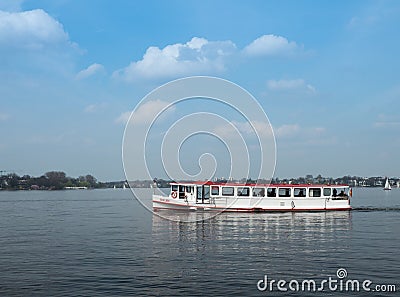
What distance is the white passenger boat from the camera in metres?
69.1

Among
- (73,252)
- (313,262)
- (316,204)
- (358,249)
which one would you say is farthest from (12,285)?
(316,204)

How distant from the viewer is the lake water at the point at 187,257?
24.1m

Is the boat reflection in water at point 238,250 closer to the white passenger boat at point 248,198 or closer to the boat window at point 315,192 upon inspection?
the white passenger boat at point 248,198

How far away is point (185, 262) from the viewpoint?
30.7m

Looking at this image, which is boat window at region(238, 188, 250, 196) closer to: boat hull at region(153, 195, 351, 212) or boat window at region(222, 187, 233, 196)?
boat hull at region(153, 195, 351, 212)

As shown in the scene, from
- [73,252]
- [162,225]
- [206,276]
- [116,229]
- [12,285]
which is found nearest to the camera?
[12,285]

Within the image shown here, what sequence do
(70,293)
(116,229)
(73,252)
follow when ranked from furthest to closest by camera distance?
1. (116,229)
2. (73,252)
3. (70,293)

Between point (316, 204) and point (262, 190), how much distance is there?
8941 millimetres

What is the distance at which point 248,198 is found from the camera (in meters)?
70.2

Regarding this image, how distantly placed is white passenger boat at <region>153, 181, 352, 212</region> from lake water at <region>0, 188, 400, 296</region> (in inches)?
611

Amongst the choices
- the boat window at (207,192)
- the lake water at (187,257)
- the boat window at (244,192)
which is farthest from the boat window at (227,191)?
the lake water at (187,257)

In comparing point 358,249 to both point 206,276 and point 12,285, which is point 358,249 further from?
point 12,285

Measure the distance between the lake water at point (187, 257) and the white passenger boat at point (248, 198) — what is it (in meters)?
15.5

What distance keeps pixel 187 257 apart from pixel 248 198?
127 ft
